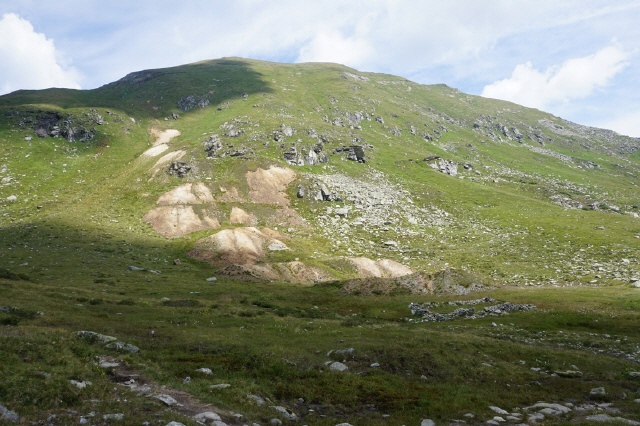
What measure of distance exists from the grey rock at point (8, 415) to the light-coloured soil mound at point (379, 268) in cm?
6893

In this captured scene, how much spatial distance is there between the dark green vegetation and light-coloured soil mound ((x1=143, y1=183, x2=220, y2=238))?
276cm

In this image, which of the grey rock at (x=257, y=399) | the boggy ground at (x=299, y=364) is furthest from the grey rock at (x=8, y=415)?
the grey rock at (x=257, y=399)

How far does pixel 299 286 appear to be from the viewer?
213 feet

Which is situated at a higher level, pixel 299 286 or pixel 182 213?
pixel 182 213

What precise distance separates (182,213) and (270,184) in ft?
98.3

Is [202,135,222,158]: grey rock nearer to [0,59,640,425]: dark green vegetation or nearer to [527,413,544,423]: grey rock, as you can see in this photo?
[0,59,640,425]: dark green vegetation

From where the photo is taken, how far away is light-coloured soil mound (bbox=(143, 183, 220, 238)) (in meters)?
93.8

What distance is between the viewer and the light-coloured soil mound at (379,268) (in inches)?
3140

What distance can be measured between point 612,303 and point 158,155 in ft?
425

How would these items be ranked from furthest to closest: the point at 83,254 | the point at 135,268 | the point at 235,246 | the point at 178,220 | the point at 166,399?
the point at 178,220 → the point at 235,246 → the point at 83,254 → the point at 135,268 → the point at 166,399

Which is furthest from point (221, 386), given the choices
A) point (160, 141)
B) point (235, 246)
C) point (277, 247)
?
point (160, 141)

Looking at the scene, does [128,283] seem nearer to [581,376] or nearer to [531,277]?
[581,376]

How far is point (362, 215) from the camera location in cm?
11256

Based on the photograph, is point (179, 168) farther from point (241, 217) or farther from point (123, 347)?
point (123, 347)
